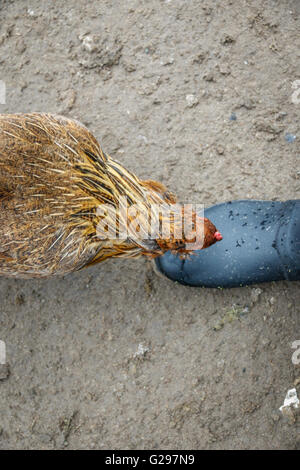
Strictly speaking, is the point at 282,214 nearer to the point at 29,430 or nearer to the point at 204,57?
the point at 204,57

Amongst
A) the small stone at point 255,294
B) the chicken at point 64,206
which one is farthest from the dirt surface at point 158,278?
the chicken at point 64,206

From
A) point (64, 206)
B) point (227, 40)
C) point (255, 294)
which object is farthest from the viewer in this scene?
point (227, 40)

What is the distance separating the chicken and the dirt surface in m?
0.67

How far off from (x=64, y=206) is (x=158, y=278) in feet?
3.11

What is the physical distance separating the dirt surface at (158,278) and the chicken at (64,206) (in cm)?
67

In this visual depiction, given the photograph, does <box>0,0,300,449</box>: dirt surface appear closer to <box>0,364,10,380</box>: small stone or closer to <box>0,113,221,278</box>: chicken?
<box>0,364,10,380</box>: small stone

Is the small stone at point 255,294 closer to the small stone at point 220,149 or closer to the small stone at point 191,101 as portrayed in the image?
the small stone at point 220,149

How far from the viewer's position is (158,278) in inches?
114

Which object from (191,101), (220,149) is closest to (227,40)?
(191,101)

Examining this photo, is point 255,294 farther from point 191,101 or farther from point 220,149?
point 191,101

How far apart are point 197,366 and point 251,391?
343mm

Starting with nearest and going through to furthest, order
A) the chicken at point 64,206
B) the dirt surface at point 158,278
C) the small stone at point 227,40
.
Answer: the chicken at point 64,206 → the dirt surface at point 158,278 → the small stone at point 227,40

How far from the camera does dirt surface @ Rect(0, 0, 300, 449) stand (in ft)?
9.06

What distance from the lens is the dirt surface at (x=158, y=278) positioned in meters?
2.76
